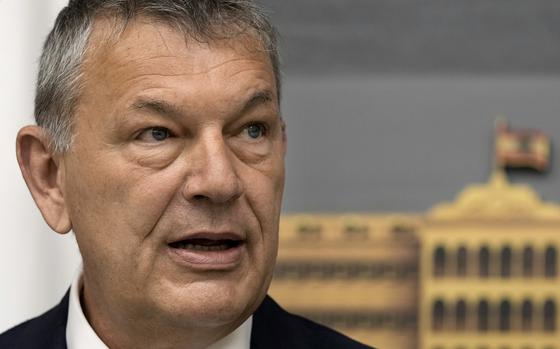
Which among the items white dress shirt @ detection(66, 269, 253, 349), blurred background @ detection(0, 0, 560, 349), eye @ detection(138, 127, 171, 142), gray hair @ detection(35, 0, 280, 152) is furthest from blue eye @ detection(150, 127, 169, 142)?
blurred background @ detection(0, 0, 560, 349)

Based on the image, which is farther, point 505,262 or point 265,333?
point 505,262

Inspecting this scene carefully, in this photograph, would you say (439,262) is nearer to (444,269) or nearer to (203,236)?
(444,269)

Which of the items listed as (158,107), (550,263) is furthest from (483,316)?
(158,107)

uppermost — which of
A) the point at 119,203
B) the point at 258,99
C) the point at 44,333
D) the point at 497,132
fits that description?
the point at 497,132

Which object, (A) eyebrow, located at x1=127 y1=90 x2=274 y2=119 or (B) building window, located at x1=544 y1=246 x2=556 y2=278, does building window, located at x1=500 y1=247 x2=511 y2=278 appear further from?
(A) eyebrow, located at x1=127 y1=90 x2=274 y2=119

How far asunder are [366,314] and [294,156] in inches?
11.5

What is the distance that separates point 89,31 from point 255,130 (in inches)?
8.1

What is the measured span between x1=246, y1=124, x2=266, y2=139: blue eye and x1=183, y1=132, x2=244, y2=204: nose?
5 centimetres

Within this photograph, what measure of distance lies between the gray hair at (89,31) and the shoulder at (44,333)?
9.2 inches

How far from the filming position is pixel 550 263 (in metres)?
1.75

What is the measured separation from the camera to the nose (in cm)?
106

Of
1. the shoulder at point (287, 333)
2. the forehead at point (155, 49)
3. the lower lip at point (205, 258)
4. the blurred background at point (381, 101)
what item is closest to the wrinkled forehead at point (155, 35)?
the forehead at point (155, 49)

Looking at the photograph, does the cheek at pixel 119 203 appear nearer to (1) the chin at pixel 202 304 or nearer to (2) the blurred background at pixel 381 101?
(1) the chin at pixel 202 304

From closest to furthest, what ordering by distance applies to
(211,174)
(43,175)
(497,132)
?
1. (211,174)
2. (43,175)
3. (497,132)
